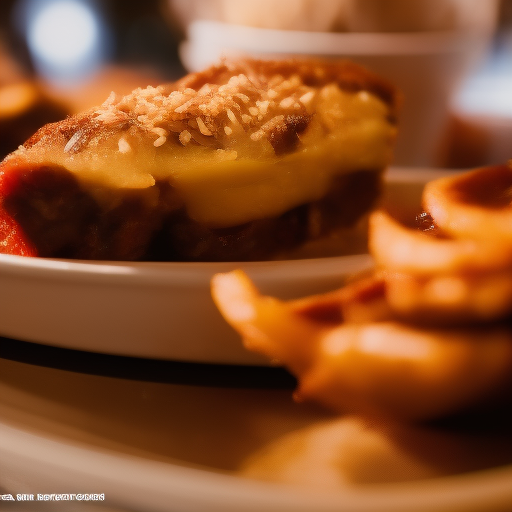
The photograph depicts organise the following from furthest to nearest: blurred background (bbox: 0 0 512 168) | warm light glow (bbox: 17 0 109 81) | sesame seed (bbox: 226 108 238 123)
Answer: warm light glow (bbox: 17 0 109 81), blurred background (bbox: 0 0 512 168), sesame seed (bbox: 226 108 238 123)

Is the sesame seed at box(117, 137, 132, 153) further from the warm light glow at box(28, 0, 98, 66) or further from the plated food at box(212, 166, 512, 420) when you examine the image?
the warm light glow at box(28, 0, 98, 66)

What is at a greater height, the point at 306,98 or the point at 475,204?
the point at 306,98

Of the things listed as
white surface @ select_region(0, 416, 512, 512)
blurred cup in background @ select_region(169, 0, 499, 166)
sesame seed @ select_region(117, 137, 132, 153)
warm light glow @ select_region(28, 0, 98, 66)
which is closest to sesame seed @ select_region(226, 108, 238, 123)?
sesame seed @ select_region(117, 137, 132, 153)

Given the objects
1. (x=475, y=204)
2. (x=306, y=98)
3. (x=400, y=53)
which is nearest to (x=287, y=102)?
(x=306, y=98)

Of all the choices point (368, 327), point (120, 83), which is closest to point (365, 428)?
point (368, 327)

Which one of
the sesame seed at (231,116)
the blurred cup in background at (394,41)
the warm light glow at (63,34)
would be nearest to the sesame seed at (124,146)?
the sesame seed at (231,116)

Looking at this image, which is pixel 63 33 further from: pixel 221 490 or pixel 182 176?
pixel 221 490

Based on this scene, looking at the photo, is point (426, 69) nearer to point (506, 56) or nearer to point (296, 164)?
point (296, 164)
